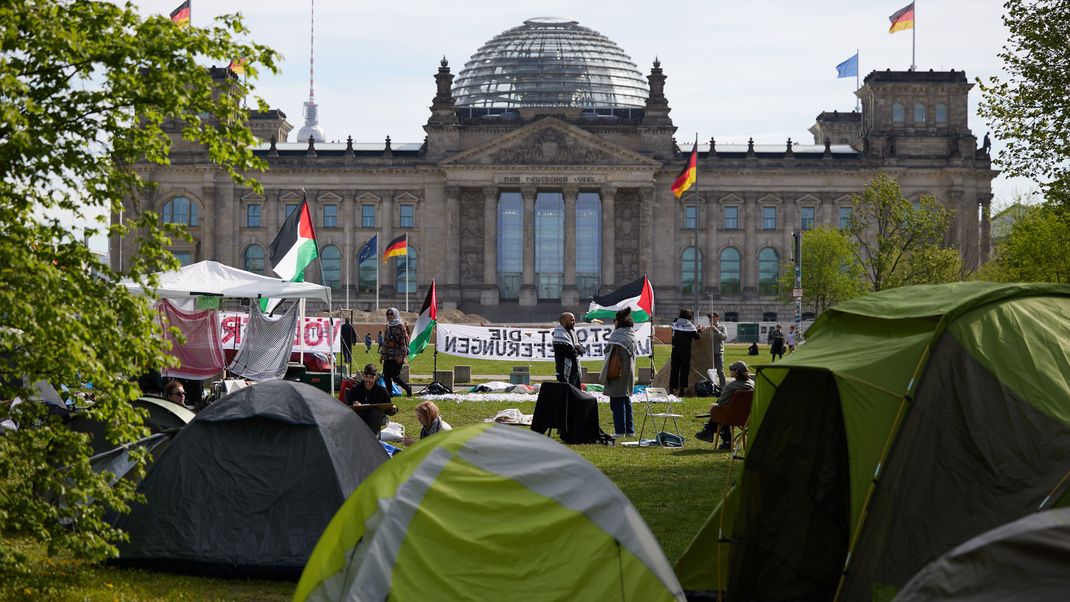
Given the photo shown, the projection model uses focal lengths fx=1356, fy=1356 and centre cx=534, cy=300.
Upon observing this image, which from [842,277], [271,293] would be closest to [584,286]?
[842,277]

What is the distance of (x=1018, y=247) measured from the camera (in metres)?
36.9

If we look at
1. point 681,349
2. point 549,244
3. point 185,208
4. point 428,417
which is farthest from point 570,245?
point 428,417

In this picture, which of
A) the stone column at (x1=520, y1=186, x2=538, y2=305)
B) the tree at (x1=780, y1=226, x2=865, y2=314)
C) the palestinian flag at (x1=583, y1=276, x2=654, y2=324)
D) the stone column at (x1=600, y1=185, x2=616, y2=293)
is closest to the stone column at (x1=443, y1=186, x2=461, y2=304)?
the stone column at (x1=520, y1=186, x2=538, y2=305)

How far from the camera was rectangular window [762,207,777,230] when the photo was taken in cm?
9181

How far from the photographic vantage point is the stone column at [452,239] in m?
90.8

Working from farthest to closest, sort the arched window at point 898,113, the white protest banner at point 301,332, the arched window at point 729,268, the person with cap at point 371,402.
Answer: the arched window at point 898,113
the arched window at point 729,268
the white protest banner at point 301,332
the person with cap at point 371,402

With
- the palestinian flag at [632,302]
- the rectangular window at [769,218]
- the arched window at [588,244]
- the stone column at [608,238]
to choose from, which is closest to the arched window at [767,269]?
the rectangular window at [769,218]

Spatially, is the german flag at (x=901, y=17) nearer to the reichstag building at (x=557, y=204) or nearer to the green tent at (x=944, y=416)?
the reichstag building at (x=557, y=204)

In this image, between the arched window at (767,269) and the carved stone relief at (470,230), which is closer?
the arched window at (767,269)

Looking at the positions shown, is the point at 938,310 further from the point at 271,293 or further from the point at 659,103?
the point at 659,103

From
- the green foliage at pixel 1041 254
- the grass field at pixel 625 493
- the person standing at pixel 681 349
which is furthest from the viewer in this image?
the green foliage at pixel 1041 254

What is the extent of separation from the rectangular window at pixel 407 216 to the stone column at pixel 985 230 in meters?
37.5

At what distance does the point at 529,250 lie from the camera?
9162 cm

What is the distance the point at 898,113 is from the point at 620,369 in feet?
256
